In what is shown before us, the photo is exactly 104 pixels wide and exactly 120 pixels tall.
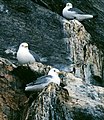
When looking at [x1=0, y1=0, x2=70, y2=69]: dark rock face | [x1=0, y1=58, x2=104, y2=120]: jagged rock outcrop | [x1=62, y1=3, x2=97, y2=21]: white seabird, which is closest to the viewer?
[x1=0, y1=58, x2=104, y2=120]: jagged rock outcrop

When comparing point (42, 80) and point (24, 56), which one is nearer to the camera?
point (42, 80)

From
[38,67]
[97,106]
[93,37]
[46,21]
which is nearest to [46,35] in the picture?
[46,21]

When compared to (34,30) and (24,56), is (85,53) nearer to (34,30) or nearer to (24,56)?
(34,30)

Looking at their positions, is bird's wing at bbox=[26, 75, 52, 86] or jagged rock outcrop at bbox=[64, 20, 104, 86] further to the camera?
jagged rock outcrop at bbox=[64, 20, 104, 86]

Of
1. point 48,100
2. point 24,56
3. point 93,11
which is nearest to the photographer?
point 48,100

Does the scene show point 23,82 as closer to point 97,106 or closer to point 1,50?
point 97,106

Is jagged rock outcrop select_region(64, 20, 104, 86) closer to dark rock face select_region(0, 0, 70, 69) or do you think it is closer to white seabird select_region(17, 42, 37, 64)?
dark rock face select_region(0, 0, 70, 69)

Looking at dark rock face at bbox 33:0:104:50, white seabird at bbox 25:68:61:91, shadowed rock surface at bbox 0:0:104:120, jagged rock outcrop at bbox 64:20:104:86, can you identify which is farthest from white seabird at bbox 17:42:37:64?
dark rock face at bbox 33:0:104:50

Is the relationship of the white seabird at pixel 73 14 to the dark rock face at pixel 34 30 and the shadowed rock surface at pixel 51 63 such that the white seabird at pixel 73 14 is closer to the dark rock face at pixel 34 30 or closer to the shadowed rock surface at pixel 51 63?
the shadowed rock surface at pixel 51 63

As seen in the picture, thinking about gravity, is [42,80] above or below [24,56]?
above

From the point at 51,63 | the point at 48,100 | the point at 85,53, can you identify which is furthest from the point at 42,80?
the point at 85,53

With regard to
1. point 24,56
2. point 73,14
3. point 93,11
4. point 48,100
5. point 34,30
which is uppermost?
point 48,100

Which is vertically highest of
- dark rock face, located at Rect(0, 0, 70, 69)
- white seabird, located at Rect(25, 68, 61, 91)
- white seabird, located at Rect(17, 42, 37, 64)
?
white seabird, located at Rect(25, 68, 61, 91)

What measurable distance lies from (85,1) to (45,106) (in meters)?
10.7
